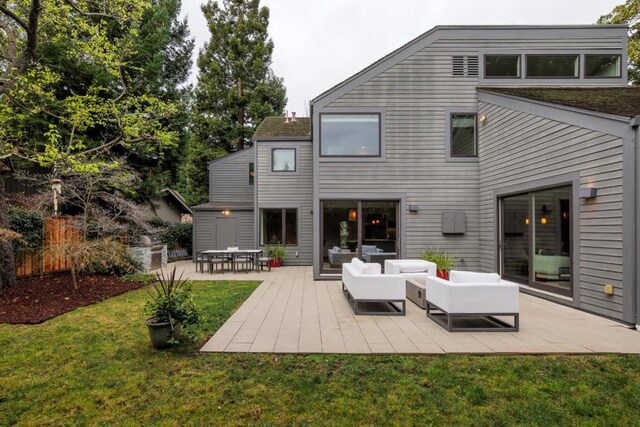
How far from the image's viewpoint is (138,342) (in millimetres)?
4379

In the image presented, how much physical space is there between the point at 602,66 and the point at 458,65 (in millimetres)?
3971

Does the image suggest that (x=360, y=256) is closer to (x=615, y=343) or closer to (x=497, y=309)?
(x=497, y=309)

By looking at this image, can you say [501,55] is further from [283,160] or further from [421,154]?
[283,160]

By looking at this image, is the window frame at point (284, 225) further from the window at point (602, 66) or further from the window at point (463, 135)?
the window at point (602, 66)

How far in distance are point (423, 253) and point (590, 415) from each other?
6309 mm

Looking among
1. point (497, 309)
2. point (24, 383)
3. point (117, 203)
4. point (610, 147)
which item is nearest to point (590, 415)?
point (497, 309)

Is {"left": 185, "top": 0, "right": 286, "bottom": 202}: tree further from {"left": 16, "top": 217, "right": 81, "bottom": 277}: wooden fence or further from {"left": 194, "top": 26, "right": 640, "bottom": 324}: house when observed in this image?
{"left": 194, "top": 26, "right": 640, "bottom": 324}: house

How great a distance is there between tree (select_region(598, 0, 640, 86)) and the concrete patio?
1453 cm

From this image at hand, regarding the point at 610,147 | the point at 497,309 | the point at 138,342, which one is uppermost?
the point at 610,147

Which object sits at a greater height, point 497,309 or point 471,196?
point 471,196

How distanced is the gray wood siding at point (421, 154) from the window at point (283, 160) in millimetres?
4279

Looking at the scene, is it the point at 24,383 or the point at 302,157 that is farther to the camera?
the point at 302,157

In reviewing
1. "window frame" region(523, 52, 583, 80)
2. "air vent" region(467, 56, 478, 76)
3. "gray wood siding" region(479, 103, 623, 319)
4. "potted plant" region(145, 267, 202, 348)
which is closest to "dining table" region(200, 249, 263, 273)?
"potted plant" region(145, 267, 202, 348)

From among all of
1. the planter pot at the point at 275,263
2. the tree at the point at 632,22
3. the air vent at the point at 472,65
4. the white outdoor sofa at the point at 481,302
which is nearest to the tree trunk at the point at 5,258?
the planter pot at the point at 275,263
